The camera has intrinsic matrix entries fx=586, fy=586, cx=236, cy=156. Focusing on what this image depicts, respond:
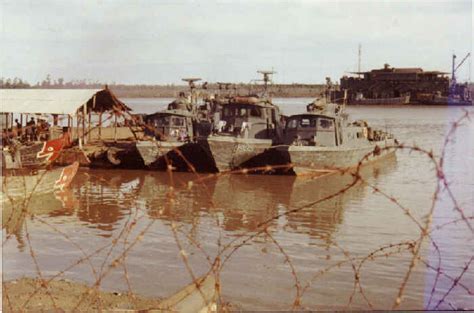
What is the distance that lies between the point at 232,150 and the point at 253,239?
999 cm

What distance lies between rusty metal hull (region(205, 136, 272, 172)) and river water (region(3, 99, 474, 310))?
0.67m

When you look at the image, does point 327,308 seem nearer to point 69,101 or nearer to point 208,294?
point 208,294

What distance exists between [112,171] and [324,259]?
46.5ft

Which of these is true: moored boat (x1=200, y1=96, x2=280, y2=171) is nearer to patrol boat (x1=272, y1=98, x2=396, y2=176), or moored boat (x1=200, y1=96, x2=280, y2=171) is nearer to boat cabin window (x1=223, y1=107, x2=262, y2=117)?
boat cabin window (x1=223, y1=107, x2=262, y2=117)

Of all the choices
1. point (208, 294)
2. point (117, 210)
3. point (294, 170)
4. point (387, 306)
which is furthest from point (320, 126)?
point (208, 294)

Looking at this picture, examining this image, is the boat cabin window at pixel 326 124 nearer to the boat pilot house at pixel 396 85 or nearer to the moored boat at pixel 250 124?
the moored boat at pixel 250 124

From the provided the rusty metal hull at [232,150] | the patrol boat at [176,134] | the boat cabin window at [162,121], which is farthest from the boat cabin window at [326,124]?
the boat cabin window at [162,121]

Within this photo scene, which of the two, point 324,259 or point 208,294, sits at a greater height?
point 208,294

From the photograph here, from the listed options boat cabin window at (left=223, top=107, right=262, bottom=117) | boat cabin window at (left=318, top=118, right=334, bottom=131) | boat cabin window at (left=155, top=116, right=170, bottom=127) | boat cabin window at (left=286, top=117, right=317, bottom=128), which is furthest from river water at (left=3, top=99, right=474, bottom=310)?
boat cabin window at (left=223, top=107, right=262, bottom=117)

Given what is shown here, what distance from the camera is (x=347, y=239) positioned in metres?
13.2

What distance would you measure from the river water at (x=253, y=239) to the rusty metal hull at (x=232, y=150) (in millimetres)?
672

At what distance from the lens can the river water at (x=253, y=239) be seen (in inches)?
→ 364

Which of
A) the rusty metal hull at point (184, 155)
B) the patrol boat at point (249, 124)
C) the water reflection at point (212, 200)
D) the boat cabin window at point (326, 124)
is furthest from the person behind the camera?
the boat cabin window at point (326, 124)

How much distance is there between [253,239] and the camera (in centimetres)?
1228
